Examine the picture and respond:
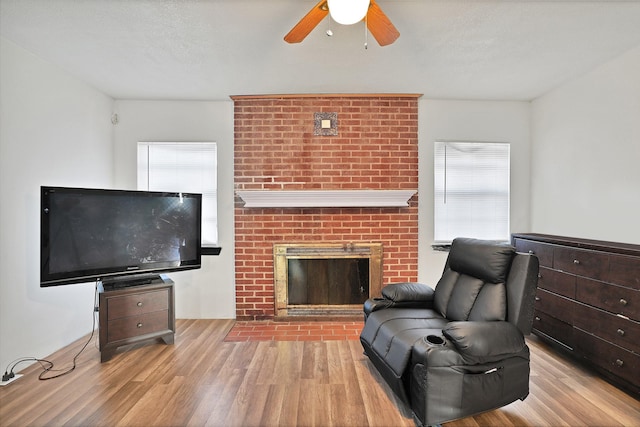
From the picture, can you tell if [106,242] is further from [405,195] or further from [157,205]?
[405,195]

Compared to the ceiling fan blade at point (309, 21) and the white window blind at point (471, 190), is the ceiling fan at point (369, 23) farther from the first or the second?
the white window blind at point (471, 190)

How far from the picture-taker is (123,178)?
348 cm

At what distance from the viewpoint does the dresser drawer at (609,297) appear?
78.1 inches

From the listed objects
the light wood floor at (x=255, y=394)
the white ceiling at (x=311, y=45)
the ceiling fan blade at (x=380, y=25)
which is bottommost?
the light wood floor at (x=255, y=394)

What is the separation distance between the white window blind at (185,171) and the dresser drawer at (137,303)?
84cm

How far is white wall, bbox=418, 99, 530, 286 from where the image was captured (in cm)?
351

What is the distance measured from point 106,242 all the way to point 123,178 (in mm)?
1181

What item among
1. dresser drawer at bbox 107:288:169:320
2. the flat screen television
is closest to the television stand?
dresser drawer at bbox 107:288:169:320

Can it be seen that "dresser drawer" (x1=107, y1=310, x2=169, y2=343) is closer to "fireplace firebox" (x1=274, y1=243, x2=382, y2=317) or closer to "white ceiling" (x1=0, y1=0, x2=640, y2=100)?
"fireplace firebox" (x1=274, y1=243, x2=382, y2=317)

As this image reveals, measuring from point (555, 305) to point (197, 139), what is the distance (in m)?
3.90

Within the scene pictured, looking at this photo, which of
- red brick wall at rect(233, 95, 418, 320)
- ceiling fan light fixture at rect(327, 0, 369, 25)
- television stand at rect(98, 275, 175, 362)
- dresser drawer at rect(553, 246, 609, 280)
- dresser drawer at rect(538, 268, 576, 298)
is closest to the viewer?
ceiling fan light fixture at rect(327, 0, 369, 25)

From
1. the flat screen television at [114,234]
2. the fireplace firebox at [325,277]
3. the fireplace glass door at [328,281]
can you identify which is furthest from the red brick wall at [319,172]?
the flat screen television at [114,234]

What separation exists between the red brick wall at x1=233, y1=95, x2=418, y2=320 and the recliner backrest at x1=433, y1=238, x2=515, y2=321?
1.11 meters

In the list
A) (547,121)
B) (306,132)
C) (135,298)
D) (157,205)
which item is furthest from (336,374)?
(547,121)
